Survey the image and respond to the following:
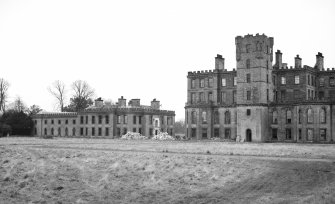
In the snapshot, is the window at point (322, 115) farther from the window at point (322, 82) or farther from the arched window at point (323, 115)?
the window at point (322, 82)

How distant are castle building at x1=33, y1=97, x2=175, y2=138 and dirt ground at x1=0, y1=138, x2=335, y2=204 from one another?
43331mm

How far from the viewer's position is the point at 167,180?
85.0ft

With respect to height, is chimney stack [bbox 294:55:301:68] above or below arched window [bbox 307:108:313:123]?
above

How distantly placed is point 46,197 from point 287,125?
142 feet

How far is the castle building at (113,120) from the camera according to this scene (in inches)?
3027

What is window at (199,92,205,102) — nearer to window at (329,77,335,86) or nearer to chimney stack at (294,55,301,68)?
chimney stack at (294,55,301,68)

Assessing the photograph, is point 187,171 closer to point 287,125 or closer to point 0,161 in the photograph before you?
point 0,161

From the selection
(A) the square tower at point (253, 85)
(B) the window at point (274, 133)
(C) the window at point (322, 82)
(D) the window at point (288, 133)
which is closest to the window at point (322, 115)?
(D) the window at point (288, 133)

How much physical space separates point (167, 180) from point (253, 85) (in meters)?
38.1

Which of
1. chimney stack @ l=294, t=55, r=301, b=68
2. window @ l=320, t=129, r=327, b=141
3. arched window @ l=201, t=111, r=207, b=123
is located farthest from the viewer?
arched window @ l=201, t=111, r=207, b=123

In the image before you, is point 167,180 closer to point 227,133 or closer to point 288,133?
point 288,133

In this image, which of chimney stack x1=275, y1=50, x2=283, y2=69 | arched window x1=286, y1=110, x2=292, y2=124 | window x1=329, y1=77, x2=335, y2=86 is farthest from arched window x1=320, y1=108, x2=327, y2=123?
chimney stack x1=275, y1=50, x2=283, y2=69

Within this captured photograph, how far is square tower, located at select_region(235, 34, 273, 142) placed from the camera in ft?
200

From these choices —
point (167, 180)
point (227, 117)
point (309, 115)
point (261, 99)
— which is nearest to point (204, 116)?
point (227, 117)
